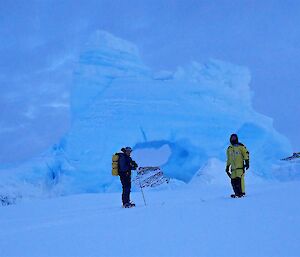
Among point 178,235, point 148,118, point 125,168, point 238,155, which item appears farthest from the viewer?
point 148,118

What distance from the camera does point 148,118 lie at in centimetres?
1736

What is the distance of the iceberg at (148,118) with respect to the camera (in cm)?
1667

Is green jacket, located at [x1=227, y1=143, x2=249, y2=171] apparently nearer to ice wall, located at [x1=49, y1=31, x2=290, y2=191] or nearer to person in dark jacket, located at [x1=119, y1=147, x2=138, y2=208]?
person in dark jacket, located at [x1=119, y1=147, x2=138, y2=208]

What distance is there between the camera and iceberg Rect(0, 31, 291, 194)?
1667cm

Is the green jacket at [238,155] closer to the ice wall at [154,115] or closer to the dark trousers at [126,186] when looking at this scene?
the dark trousers at [126,186]

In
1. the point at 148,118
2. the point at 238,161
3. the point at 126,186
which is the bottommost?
the point at 238,161

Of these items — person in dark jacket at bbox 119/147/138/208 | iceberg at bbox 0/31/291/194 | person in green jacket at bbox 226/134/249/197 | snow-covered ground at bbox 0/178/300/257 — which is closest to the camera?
snow-covered ground at bbox 0/178/300/257

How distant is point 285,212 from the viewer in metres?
4.08

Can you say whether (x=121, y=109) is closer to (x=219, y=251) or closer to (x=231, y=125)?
(x=231, y=125)

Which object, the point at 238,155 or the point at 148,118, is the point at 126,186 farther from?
the point at 148,118

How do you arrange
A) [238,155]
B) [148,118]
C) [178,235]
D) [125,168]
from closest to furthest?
1. [178,235]
2. [238,155]
3. [125,168]
4. [148,118]

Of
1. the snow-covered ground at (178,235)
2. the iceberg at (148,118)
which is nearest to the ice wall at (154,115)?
the iceberg at (148,118)

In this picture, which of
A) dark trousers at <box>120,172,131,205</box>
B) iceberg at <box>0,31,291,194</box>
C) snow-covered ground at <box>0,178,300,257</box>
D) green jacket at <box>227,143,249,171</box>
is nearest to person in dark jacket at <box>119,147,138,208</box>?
dark trousers at <box>120,172,131,205</box>

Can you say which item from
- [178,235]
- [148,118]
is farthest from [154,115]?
[178,235]
